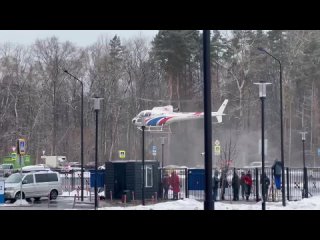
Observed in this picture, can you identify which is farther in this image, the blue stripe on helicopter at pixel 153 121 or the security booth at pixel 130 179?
the blue stripe on helicopter at pixel 153 121

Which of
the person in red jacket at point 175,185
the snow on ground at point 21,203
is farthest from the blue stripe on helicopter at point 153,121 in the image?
the person in red jacket at point 175,185

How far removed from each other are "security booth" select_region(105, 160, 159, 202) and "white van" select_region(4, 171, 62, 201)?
13.0ft

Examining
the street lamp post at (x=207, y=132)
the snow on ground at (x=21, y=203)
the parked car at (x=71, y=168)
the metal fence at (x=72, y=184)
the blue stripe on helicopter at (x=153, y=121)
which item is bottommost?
the snow on ground at (x=21, y=203)

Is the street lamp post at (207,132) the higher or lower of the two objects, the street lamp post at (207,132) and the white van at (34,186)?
the higher

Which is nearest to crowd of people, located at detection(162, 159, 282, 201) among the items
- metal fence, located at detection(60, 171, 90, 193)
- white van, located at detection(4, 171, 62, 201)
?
white van, located at detection(4, 171, 62, 201)

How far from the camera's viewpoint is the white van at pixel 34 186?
3334 cm

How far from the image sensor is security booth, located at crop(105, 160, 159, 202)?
31484 millimetres

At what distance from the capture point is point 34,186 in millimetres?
34312

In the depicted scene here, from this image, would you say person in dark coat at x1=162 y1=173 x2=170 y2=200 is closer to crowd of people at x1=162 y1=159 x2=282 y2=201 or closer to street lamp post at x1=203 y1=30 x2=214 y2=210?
crowd of people at x1=162 y1=159 x2=282 y2=201

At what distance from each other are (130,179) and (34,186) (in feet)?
20.5

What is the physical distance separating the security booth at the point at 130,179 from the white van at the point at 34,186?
3.95m

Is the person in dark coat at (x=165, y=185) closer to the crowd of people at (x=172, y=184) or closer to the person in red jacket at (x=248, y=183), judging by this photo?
the crowd of people at (x=172, y=184)

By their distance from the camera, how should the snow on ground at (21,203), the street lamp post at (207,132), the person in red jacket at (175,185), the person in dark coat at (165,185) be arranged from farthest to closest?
the person in dark coat at (165,185), the person in red jacket at (175,185), the snow on ground at (21,203), the street lamp post at (207,132)
